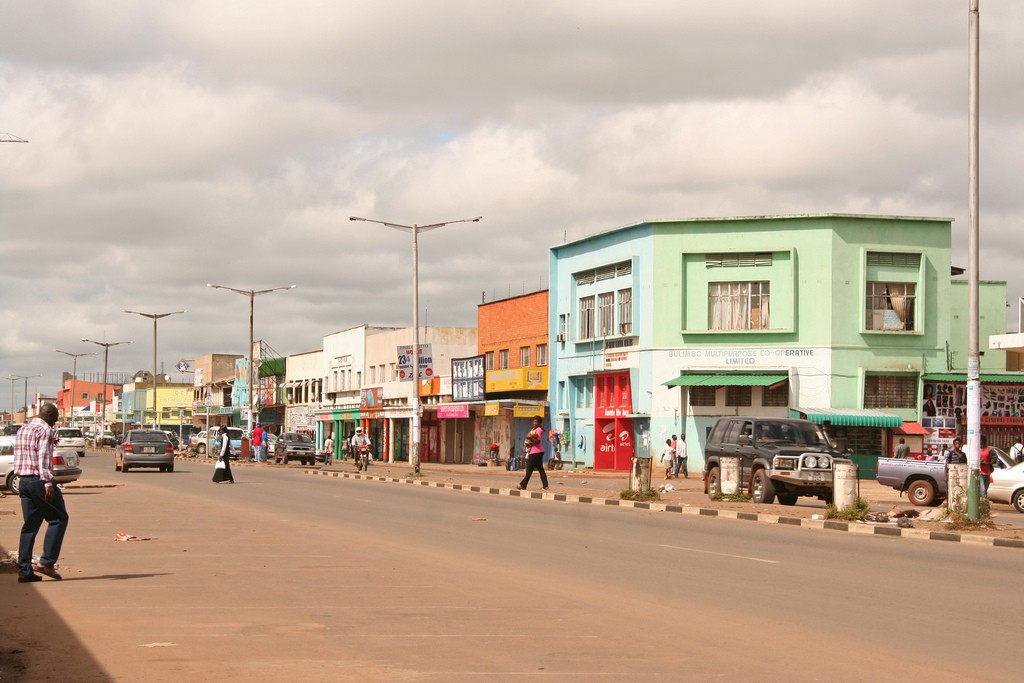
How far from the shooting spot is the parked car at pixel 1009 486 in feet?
96.3

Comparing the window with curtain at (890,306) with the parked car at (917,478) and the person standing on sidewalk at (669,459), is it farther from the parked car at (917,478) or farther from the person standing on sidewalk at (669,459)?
the parked car at (917,478)

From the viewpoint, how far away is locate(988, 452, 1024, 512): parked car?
29.4m

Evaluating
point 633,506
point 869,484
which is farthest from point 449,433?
point 633,506

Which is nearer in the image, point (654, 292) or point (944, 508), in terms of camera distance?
point (944, 508)

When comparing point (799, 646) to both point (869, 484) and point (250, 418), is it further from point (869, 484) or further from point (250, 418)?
point (250, 418)

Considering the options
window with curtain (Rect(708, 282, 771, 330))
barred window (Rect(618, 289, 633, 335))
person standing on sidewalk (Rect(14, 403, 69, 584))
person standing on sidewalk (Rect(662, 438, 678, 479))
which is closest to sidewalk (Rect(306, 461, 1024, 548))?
person standing on sidewalk (Rect(662, 438, 678, 479))

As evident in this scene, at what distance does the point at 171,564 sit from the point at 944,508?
546 inches

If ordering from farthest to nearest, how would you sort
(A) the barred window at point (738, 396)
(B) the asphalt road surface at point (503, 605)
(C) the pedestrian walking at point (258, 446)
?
(C) the pedestrian walking at point (258, 446) < (A) the barred window at point (738, 396) < (B) the asphalt road surface at point (503, 605)

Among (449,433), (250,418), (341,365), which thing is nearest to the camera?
(250,418)

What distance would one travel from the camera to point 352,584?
1359 cm

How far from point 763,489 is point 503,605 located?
17382 mm

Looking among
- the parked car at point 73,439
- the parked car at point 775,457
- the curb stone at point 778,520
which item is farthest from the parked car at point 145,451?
the parked car at point 73,439

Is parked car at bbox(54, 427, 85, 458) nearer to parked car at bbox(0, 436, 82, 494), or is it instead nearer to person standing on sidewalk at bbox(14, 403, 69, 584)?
parked car at bbox(0, 436, 82, 494)

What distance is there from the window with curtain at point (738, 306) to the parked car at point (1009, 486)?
24.1 m
